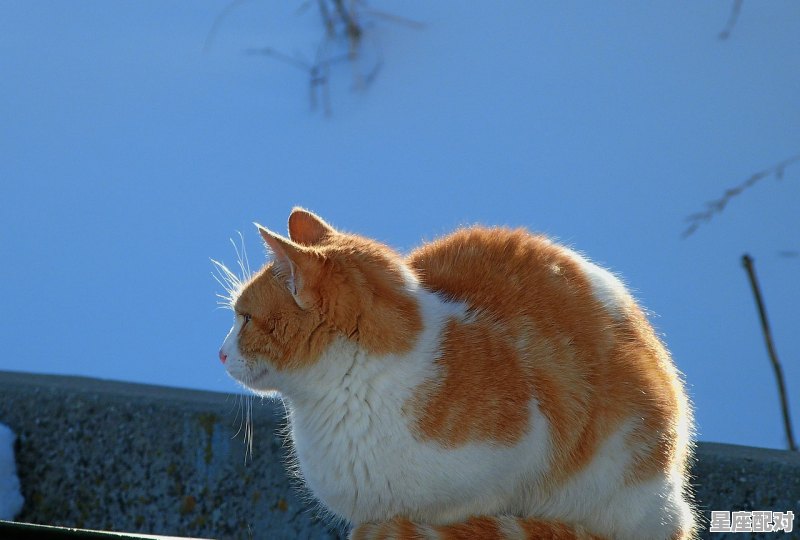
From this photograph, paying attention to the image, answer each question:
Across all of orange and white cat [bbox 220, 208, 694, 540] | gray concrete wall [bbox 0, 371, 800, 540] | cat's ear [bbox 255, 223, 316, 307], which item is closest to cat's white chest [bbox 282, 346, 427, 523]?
orange and white cat [bbox 220, 208, 694, 540]

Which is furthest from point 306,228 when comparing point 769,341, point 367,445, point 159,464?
point 769,341

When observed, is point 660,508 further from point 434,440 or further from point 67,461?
point 67,461

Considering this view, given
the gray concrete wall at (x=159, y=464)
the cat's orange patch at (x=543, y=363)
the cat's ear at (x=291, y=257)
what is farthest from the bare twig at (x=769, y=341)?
the cat's ear at (x=291, y=257)

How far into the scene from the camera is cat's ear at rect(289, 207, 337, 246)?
1.19 meters

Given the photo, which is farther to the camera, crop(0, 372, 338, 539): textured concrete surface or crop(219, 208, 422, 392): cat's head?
crop(0, 372, 338, 539): textured concrete surface

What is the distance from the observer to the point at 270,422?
1.65 metres

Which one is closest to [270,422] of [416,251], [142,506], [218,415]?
[218,415]

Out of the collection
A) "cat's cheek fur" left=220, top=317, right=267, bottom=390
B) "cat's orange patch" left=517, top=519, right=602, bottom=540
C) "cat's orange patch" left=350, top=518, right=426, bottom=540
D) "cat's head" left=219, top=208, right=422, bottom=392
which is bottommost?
"cat's orange patch" left=350, top=518, right=426, bottom=540

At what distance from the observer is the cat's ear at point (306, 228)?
1.19m

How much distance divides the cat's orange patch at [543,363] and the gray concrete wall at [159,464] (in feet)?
1.46

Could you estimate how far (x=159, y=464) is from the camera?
166cm

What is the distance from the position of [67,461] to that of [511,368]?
94cm

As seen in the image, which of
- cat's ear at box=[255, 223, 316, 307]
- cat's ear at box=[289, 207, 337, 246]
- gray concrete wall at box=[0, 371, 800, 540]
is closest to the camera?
cat's ear at box=[255, 223, 316, 307]

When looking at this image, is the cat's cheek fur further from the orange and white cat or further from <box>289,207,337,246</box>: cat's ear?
<box>289,207,337,246</box>: cat's ear
